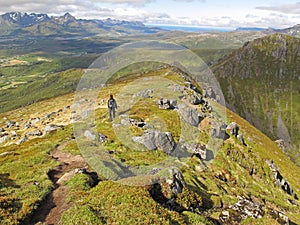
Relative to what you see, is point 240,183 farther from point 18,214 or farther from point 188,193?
point 18,214

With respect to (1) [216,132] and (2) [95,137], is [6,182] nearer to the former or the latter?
(2) [95,137]

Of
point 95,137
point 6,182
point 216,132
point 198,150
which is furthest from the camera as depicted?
point 216,132

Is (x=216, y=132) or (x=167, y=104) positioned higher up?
(x=167, y=104)

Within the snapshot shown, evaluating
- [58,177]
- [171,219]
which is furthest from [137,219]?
[58,177]

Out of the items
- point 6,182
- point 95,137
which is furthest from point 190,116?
point 6,182

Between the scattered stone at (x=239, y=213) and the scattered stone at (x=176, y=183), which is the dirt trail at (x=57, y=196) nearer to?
the scattered stone at (x=176, y=183)

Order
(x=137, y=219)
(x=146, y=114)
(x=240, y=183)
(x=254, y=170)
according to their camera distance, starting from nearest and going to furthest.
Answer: (x=137, y=219) < (x=240, y=183) < (x=254, y=170) < (x=146, y=114)
